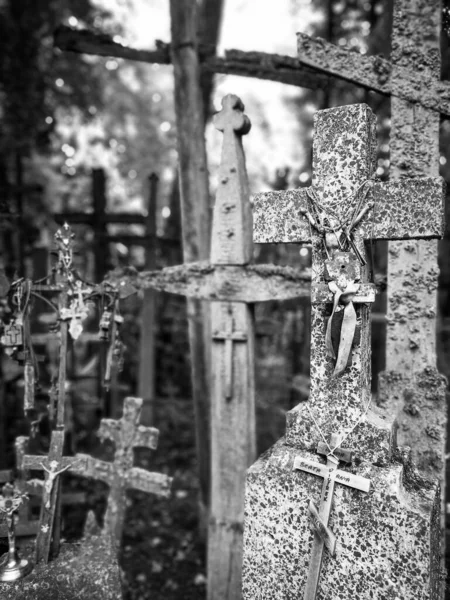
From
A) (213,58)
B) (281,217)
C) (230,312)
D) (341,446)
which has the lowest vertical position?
(341,446)

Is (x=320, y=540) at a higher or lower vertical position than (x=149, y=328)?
lower

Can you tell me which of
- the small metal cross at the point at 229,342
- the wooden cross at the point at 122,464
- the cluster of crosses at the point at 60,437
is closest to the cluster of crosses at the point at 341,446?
the cluster of crosses at the point at 60,437

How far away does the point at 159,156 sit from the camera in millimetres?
14867

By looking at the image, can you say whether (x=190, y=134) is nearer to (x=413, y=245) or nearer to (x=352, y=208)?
(x=413, y=245)

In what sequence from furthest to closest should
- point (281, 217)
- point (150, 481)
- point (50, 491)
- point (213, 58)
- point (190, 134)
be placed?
point (213, 58)
point (190, 134)
point (150, 481)
point (50, 491)
point (281, 217)

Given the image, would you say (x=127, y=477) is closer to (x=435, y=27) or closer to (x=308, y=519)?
(x=308, y=519)

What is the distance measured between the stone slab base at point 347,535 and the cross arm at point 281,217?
1050mm

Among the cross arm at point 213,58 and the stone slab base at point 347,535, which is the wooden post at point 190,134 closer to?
the cross arm at point 213,58

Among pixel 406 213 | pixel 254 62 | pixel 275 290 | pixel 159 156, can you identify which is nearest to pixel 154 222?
pixel 254 62

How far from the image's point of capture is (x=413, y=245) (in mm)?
3092

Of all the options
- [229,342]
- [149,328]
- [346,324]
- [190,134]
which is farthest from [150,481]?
[149,328]

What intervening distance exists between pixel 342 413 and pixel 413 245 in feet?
4.48

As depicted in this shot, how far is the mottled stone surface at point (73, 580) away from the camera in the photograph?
99.7 inches

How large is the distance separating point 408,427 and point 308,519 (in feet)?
3.87
